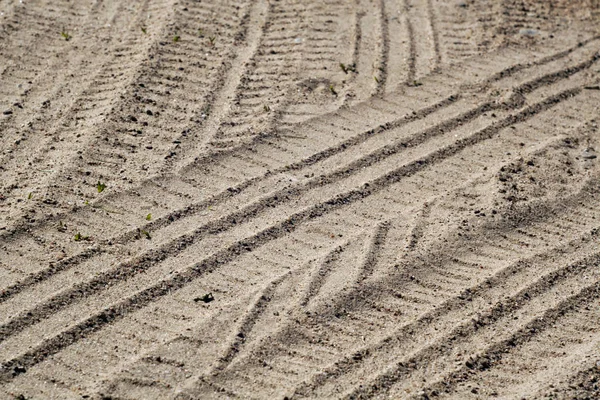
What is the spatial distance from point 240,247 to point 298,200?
56 cm

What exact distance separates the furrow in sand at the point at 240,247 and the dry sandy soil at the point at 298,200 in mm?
15

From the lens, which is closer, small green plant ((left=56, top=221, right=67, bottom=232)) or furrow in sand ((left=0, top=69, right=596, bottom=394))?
furrow in sand ((left=0, top=69, right=596, bottom=394))

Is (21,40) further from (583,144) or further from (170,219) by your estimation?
(583,144)

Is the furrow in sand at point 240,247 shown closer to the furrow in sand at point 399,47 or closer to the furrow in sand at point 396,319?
the furrow in sand at point 396,319

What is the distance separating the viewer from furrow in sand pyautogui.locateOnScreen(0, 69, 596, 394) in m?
4.11

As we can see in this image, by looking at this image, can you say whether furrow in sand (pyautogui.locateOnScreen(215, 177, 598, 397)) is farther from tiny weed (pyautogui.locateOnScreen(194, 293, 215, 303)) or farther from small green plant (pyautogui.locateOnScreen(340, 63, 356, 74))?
small green plant (pyautogui.locateOnScreen(340, 63, 356, 74))

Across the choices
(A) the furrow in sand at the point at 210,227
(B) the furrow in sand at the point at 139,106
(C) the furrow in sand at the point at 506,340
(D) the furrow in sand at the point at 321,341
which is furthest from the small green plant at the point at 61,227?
(C) the furrow in sand at the point at 506,340

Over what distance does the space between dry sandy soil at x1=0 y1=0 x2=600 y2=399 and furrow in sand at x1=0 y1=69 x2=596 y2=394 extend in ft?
0.05

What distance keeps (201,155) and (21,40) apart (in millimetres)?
2091

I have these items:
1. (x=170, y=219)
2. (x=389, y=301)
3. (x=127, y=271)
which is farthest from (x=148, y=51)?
(x=389, y=301)

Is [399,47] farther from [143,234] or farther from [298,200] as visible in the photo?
[143,234]

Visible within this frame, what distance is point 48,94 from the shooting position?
5.79 meters

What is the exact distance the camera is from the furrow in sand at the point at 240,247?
4.11 metres

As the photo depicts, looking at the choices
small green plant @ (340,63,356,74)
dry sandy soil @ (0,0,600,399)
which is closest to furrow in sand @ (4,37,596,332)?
dry sandy soil @ (0,0,600,399)
